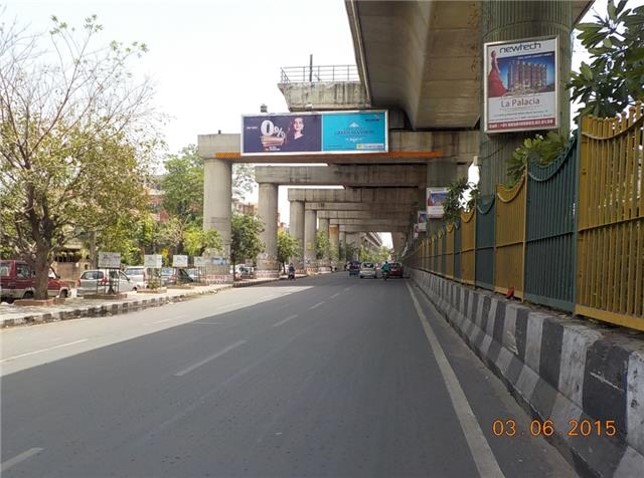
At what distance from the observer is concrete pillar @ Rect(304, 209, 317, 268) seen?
3032 inches

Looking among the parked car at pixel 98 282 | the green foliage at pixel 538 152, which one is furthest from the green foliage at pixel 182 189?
the green foliage at pixel 538 152

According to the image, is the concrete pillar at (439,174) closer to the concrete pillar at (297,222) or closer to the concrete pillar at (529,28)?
the concrete pillar at (529,28)

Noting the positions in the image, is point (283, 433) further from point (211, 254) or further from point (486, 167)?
point (211, 254)

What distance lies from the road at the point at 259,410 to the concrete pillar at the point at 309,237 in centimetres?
6505

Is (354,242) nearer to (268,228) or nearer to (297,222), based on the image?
(297,222)

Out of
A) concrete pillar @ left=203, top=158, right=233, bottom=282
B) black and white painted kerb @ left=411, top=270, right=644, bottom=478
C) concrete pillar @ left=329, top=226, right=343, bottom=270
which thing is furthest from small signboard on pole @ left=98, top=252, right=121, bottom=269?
concrete pillar @ left=329, top=226, right=343, bottom=270

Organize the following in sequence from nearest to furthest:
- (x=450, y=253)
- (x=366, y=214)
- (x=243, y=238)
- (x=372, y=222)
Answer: (x=450, y=253)
(x=243, y=238)
(x=366, y=214)
(x=372, y=222)

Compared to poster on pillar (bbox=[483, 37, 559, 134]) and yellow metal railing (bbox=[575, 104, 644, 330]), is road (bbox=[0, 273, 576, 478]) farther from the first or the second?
poster on pillar (bbox=[483, 37, 559, 134])

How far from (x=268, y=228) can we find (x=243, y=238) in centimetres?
962

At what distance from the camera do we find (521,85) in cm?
1073

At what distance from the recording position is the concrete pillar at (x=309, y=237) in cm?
7701

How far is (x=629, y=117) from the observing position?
4.23m

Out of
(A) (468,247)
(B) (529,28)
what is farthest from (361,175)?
(B) (529,28)

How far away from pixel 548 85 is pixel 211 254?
3067 cm
